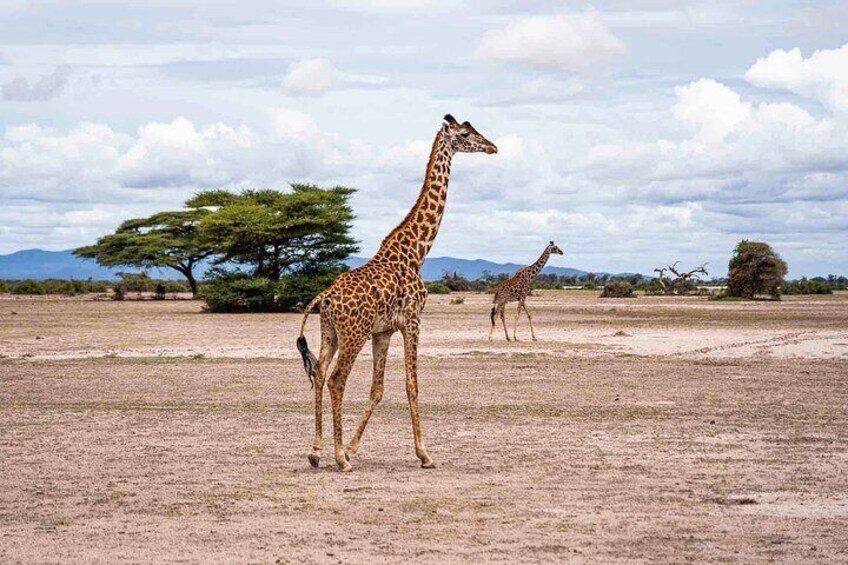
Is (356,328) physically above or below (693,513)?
above

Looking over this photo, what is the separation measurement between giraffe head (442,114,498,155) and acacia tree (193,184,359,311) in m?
39.3

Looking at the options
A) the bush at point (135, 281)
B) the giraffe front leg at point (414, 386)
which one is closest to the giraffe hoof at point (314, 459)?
the giraffe front leg at point (414, 386)

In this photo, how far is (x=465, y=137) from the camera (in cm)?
1348

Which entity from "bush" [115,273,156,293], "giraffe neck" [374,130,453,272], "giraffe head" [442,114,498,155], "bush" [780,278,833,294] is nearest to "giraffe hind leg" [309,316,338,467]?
"giraffe neck" [374,130,453,272]

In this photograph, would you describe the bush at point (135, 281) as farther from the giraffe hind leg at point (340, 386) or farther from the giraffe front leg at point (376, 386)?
the giraffe hind leg at point (340, 386)

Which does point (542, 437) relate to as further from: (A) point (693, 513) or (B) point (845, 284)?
(B) point (845, 284)

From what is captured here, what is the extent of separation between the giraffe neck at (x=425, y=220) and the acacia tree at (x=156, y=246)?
6305cm

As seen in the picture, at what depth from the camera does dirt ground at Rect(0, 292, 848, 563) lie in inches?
348

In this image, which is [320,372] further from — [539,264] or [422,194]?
[539,264]

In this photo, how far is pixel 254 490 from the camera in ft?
35.4

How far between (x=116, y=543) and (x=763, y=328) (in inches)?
1213

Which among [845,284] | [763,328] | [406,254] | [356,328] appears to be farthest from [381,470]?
[845,284]

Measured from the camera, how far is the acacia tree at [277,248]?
52.7 metres

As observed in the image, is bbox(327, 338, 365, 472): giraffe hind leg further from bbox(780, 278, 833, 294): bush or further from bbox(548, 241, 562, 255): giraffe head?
bbox(780, 278, 833, 294): bush
